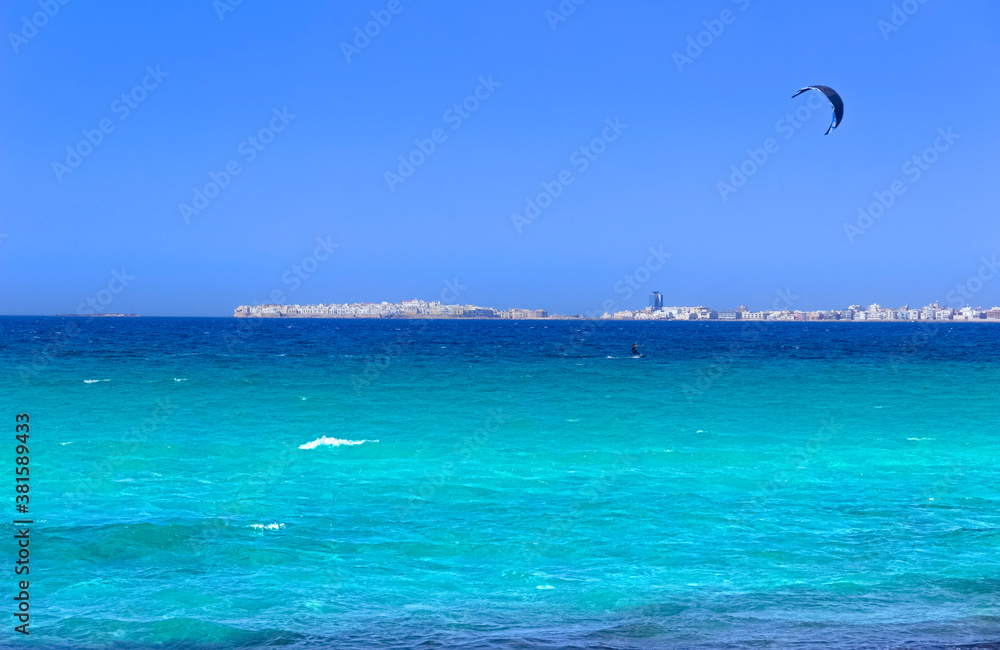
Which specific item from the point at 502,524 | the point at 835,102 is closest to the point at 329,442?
the point at 502,524

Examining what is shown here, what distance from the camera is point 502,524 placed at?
19.0m

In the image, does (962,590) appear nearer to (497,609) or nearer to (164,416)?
(497,609)

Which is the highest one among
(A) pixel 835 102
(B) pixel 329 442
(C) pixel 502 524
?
(A) pixel 835 102

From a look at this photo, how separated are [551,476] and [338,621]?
489 inches

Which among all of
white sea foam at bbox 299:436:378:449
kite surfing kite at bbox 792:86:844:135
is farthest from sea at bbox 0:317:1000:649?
kite surfing kite at bbox 792:86:844:135

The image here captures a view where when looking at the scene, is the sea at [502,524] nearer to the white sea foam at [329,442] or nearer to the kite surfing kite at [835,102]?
the white sea foam at [329,442]

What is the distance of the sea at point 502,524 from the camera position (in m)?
12.8

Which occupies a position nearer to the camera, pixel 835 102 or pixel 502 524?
pixel 502 524

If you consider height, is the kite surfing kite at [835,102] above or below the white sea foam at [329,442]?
above

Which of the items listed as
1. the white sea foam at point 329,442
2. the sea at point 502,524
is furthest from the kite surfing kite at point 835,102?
the white sea foam at point 329,442

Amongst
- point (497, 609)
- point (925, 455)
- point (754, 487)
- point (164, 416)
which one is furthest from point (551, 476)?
point (164, 416)

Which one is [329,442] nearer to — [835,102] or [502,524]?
[502,524]

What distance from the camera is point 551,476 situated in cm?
2469

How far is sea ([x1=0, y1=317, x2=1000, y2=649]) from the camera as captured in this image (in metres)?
12.8
